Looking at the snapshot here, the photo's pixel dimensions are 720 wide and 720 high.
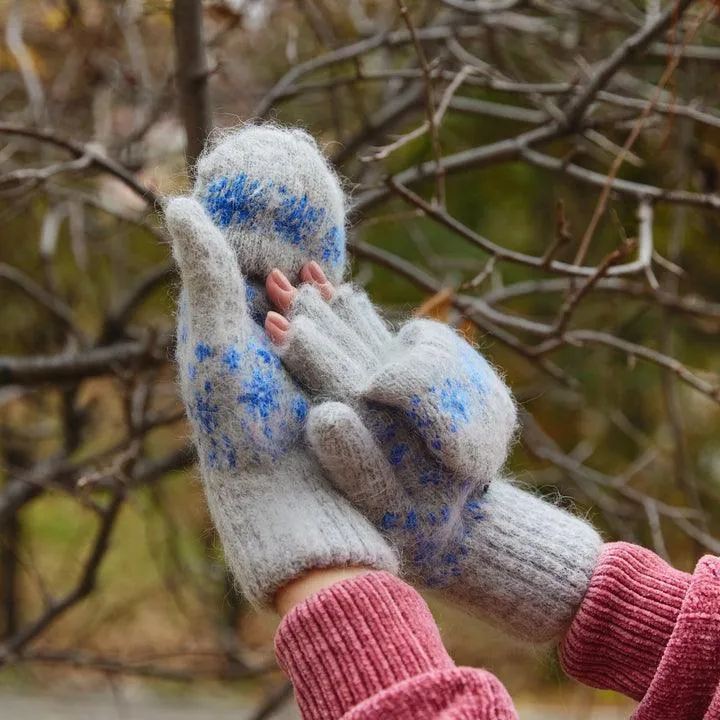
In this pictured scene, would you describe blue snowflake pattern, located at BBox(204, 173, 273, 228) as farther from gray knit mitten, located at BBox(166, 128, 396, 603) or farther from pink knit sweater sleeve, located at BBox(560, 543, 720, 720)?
pink knit sweater sleeve, located at BBox(560, 543, 720, 720)

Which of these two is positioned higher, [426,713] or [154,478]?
[426,713]

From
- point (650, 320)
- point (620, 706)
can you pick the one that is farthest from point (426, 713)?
point (620, 706)

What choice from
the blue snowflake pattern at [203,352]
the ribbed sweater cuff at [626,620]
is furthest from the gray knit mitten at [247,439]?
the ribbed sweater cuff at [626,620]

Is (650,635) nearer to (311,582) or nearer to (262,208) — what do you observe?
(311,582)

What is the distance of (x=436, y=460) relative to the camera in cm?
71

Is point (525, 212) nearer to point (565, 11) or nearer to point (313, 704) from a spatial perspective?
point (565, 11)

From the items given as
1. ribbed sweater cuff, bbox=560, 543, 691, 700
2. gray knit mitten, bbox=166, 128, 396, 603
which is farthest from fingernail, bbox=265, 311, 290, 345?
ribbed sweater cuff, bbox=560, 543, 691, 700

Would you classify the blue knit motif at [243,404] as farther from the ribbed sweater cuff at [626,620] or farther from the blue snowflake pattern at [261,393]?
the ribbed sweater cuff at [626,620]

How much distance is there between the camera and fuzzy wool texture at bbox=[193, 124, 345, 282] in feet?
2.40

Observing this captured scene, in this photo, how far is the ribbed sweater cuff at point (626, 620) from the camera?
0.73 metres

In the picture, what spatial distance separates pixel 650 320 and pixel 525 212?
1.31 feet

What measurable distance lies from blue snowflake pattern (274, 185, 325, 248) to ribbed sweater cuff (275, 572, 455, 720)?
0.88 ft

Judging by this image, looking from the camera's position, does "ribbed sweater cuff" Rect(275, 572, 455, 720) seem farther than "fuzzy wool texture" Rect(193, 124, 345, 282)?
No

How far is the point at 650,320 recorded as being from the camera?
2.31 m
